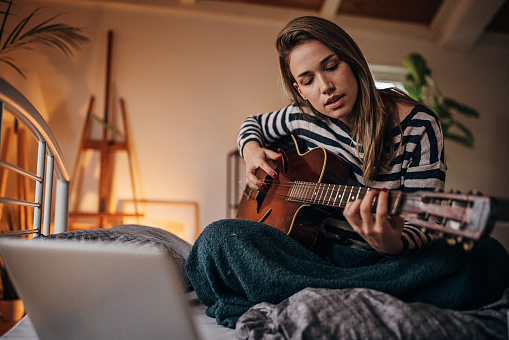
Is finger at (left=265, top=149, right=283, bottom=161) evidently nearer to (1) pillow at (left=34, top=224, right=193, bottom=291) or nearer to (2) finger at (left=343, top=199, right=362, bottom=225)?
(1) pillow at (left=34, top=224, right=193, bottom=291)

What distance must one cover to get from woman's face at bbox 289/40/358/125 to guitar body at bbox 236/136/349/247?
13 centimetres

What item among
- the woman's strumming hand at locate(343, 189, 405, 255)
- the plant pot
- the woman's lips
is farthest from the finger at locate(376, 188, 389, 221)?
the plant pot

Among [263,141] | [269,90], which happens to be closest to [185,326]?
[263,141]

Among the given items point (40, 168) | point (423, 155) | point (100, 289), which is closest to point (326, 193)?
point (423, 155)

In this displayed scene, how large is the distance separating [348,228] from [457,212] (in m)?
0.49

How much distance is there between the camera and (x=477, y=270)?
759 mm

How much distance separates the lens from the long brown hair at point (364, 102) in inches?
41.8

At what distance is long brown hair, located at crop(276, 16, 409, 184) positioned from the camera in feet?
3.48

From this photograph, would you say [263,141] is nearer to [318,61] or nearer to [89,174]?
[318,61]

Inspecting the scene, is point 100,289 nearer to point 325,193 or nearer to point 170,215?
point 325,193

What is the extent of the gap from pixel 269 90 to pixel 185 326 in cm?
295

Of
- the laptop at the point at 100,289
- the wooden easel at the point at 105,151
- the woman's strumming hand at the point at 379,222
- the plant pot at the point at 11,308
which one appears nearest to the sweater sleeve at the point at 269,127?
the woman's strumming hand at the point at 379,222

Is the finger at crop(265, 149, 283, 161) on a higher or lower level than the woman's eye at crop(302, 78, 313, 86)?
lower

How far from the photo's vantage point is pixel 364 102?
1.09 meters
